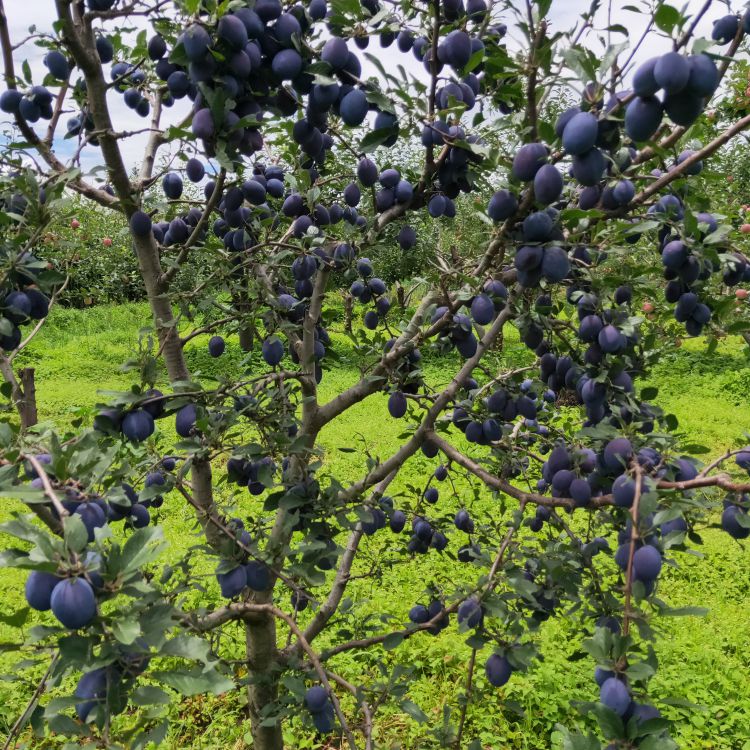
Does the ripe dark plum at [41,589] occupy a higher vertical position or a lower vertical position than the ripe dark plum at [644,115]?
lower

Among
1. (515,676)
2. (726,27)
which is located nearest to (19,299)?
(726,27)

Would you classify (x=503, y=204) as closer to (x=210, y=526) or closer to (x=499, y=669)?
(x=499, y=669)

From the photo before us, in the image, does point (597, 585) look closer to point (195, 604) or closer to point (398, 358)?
point (398, 358)

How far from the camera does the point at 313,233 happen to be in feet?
5.65

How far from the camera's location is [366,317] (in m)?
2.20

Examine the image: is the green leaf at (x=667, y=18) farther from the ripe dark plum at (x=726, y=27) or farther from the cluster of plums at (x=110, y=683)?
the cluster of plums at (x=110, y=683)

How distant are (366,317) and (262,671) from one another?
3.86 feet

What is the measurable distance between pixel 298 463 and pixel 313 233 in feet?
2.03

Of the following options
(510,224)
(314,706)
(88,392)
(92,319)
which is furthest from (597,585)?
(92,319)

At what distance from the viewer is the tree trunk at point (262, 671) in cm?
187

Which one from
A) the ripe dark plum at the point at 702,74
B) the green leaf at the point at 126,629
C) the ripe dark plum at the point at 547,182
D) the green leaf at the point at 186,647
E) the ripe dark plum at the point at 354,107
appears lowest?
the green leaf at the point at 186,647

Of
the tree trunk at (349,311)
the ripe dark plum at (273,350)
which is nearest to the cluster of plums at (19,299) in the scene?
the ripe dark plum at (273,350)

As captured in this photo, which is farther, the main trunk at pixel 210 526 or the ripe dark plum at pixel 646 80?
the main trunk at pixel 210 526

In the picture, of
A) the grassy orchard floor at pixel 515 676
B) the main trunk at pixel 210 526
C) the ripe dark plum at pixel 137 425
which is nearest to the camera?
the ripe dark plum at pixel 137 425
